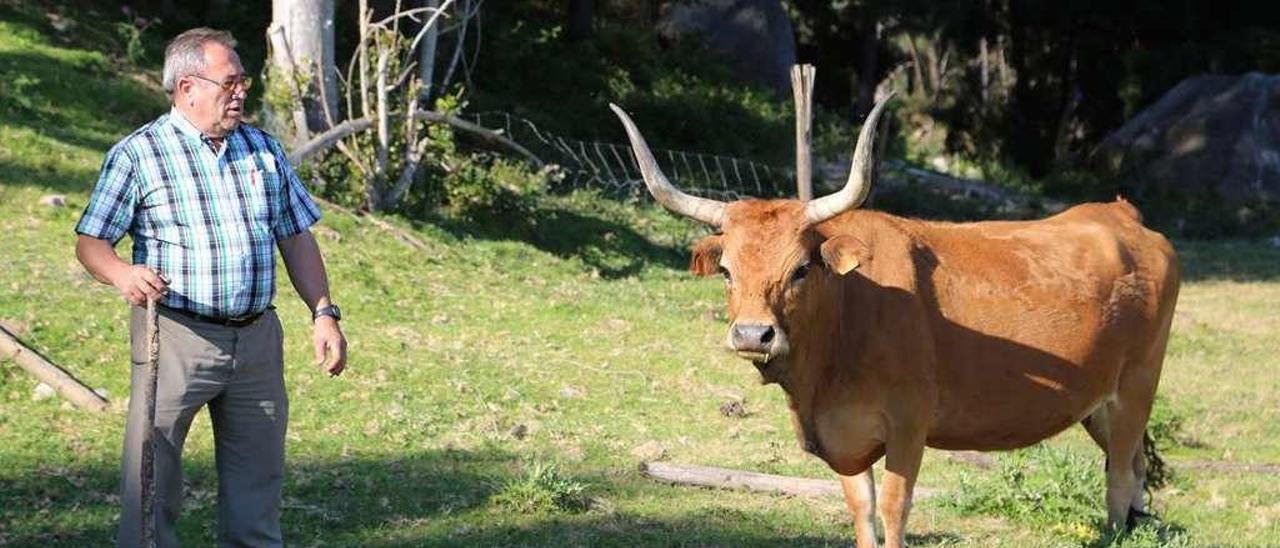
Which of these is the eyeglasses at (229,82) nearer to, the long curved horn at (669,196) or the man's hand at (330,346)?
the man's hand at (330,346)

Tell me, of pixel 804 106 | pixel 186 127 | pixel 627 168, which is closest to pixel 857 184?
pixel 804 106

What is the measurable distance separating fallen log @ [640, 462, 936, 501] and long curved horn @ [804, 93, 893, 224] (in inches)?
→ 110

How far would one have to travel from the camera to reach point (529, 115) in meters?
23.4

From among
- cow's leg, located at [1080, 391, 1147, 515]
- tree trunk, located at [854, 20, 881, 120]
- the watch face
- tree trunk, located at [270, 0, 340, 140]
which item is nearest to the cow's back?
cow's leg, located at [1080, 391, 1147, 515]

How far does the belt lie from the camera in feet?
21.0

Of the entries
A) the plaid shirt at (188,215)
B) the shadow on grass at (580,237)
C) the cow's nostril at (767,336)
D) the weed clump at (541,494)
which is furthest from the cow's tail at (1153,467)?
the shadow on grass at (580,237)

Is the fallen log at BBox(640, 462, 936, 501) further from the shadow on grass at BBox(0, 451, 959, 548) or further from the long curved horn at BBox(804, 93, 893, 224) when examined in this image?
the long curved horn at BBox(804, 93, 893, 224)

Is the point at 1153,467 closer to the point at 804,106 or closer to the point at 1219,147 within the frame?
the point at 804,106

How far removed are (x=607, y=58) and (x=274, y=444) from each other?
20.3 metres

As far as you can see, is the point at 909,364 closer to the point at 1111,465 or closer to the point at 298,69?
the point at 1111,465

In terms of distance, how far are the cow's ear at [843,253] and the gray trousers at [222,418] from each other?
230 centimetres

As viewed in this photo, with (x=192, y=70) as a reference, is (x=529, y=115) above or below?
below

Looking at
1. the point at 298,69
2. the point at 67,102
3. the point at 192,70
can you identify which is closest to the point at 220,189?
the point at 192,70

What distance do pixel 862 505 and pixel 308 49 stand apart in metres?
9.82
